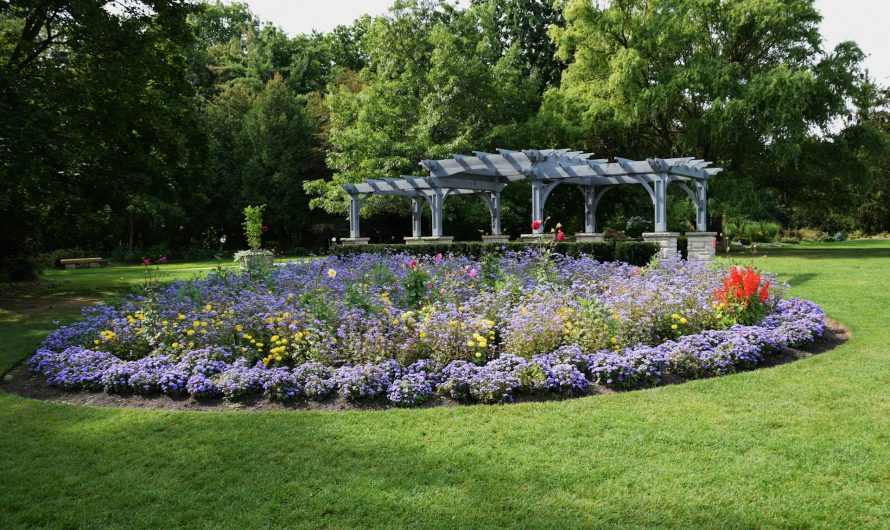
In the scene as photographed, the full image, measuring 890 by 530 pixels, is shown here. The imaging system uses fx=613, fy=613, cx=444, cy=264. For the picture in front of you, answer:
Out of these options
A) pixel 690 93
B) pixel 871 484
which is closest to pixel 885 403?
pixel 871 484

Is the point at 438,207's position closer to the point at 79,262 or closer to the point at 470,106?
the point at 470,106

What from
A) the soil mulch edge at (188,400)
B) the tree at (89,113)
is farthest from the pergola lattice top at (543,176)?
the soil mulch edge at (188,400)

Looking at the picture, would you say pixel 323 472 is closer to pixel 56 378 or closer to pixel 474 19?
pixel 56 378

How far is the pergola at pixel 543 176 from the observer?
13469 mm

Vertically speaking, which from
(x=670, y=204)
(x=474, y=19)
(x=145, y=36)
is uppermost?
(x=474, y=19)

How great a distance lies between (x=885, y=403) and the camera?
13.4ft

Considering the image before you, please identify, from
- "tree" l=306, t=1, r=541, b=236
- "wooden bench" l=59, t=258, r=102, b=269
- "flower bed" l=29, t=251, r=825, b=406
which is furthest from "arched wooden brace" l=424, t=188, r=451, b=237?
"wooden bench" l=59, t=258, r=102, b=269

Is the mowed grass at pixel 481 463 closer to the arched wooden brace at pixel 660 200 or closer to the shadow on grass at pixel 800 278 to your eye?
the shadow on grass at pixel 800 278

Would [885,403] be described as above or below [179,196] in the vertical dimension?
below

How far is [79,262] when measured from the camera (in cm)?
2259

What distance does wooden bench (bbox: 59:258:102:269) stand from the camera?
2147 cm

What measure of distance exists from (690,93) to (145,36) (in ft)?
51.4

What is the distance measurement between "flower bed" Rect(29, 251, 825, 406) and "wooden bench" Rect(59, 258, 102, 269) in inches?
693

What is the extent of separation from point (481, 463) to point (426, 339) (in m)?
1.79
